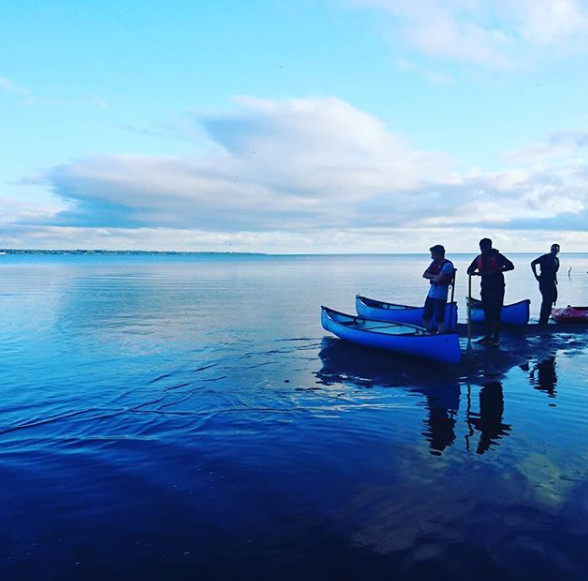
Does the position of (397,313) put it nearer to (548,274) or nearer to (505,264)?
(548,274)

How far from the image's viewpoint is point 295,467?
23.0ft

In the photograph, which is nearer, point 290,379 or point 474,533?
point 474,533

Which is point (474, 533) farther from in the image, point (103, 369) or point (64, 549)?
point (103, 369)

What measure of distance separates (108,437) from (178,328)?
13476mm

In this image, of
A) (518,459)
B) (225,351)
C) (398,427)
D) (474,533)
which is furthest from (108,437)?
(225,351)

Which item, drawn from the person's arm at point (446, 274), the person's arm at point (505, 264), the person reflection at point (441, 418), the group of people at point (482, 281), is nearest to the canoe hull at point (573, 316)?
the group of people at point (482, 281)

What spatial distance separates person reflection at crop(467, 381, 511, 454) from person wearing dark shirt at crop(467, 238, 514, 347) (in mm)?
4287

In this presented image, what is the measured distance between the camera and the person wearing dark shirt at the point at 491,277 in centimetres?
1421

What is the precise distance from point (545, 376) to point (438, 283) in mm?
3757

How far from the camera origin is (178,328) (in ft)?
70.7

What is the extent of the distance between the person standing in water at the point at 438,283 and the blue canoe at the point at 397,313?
8.01ft

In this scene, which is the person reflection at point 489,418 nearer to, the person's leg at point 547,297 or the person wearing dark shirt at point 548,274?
the person wearing dark shirt at point 548,274

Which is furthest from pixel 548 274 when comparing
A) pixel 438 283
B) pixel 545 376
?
pixel 545 376

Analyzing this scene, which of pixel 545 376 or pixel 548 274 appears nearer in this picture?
pixel 545 376
